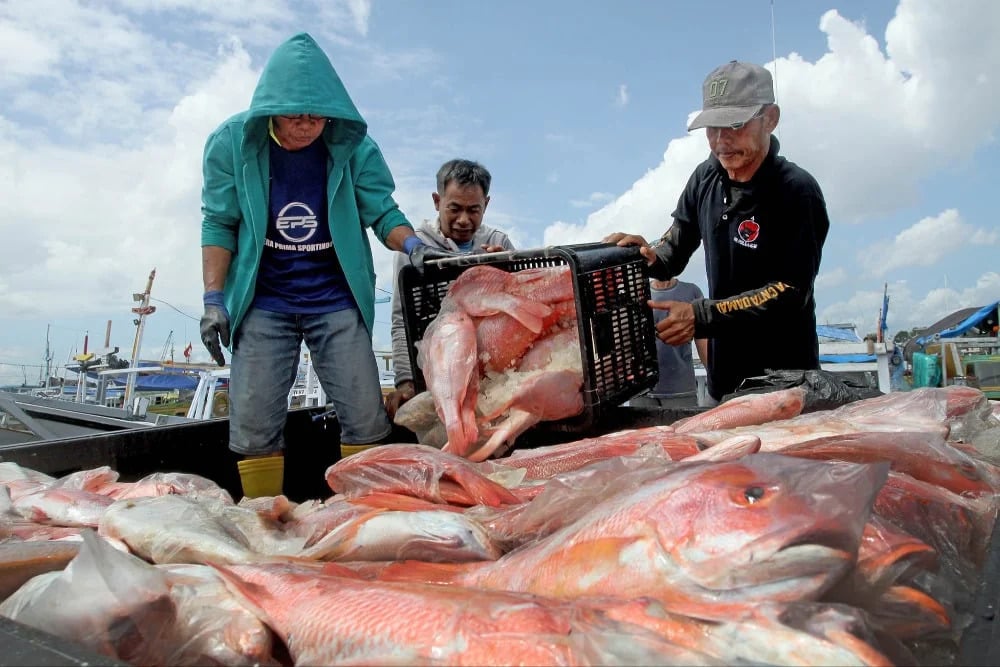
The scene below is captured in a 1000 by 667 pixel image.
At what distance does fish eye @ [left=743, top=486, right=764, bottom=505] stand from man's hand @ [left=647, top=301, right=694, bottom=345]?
1.97m

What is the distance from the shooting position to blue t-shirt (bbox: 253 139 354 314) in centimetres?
325

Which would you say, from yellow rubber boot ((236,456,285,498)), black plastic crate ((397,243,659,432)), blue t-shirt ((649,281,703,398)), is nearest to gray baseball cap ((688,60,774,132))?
black plastic crate ((397,243,659,432))

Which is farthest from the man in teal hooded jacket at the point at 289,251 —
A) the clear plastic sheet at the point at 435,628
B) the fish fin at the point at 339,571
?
the clear plastic sheet at the point at 435,628

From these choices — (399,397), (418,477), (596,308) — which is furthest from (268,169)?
(418,477)

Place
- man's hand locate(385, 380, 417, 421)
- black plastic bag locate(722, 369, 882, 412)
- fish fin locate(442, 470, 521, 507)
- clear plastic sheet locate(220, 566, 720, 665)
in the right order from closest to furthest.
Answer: clear plastic sheet locate(220, 566, 720, 665) < fish fin locate(442, 470, 521, 507) < black plastic bag locate(722, 369, 882, 412) < man's hand locate(385, 380, 417, 421)

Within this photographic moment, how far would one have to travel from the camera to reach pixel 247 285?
10.4ft

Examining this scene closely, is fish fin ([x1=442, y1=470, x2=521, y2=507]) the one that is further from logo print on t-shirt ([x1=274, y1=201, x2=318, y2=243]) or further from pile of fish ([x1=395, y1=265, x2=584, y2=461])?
logo print on t-shirt ([x1=274, y1=201, x2=318, y2=243])

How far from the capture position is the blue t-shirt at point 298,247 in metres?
3.25

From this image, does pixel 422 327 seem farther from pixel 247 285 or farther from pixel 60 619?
pixel 60 619

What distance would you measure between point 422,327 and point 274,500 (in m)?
1.33

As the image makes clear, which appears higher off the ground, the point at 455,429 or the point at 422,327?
the point at 422,327

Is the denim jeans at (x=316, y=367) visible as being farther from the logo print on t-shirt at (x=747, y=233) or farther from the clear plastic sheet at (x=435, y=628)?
the clear plastic sheet at (x=435, y=628)

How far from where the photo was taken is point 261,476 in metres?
2.95

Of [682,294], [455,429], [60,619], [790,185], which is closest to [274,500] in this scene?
[455,429]
